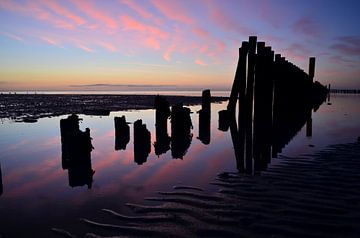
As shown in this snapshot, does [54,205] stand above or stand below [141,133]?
below

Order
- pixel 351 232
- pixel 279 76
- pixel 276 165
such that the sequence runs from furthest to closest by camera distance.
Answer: pixel 279 76 < pixel 276 165 < pixel 351 232

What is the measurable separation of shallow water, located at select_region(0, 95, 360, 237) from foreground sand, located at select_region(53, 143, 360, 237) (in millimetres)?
385

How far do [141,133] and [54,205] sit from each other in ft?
16.2

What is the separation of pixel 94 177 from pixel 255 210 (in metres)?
4.11

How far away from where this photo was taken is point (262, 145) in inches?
414

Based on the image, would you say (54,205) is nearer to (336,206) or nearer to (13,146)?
(336,206)

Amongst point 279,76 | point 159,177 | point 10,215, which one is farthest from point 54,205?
point 279,76

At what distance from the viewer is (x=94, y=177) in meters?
7.44

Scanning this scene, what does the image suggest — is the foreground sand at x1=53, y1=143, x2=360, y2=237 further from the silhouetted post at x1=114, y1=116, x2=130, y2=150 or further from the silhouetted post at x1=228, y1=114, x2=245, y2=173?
the silhouetted post at x1=114, y1=116, x2=130, y2=150

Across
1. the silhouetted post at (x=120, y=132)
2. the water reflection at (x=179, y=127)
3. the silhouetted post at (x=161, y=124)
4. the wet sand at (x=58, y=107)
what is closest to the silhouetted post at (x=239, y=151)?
the water reflection at (x=179, y=127)

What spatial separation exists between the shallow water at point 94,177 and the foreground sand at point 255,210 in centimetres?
38

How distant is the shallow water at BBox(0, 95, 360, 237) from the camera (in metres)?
5.04

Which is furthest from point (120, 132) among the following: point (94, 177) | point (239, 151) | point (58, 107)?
point (58, 107)

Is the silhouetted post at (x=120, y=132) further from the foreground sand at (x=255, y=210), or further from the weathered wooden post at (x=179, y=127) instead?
the foreground sand at (x=255, y=210)
